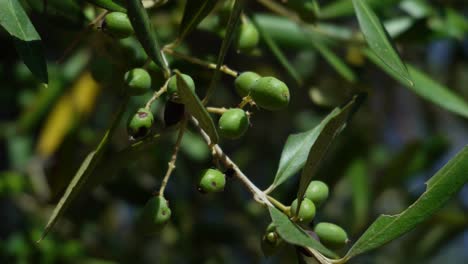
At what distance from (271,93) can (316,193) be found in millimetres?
176

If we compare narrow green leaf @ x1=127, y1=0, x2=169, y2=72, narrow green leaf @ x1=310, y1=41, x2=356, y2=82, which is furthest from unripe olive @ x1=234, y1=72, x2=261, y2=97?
narrow green leaf @ x1=310, y1=41, x2=356, y2=82

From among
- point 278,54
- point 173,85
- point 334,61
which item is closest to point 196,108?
point 173,85

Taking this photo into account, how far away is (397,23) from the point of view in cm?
174

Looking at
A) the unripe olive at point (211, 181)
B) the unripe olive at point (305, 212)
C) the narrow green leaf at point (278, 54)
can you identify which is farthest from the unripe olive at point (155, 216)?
the narrow green leaf at point (278, 54)

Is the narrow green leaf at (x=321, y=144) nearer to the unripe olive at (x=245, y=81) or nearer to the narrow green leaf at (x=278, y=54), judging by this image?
the unripe olive at (x=245, y=81)

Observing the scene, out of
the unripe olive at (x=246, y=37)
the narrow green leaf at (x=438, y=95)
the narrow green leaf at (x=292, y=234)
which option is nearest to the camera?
the narrow green leaf at (x=292, y=234)

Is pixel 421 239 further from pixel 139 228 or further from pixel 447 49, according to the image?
pixel 139 228

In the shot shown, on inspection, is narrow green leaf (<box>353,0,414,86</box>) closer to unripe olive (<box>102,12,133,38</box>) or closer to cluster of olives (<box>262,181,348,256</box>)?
cluster of olives (<box>262,181,348,256</box>)

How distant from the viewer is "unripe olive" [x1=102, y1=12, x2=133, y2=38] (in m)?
1.07

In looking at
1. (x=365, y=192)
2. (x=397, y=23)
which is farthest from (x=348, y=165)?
(x=397, y=23)

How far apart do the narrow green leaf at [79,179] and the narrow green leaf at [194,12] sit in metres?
0.19

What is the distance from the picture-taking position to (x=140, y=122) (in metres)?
1.04

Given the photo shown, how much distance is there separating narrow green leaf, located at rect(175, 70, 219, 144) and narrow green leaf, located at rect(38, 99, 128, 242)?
114mm

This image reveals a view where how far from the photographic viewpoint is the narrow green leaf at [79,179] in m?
0.99
